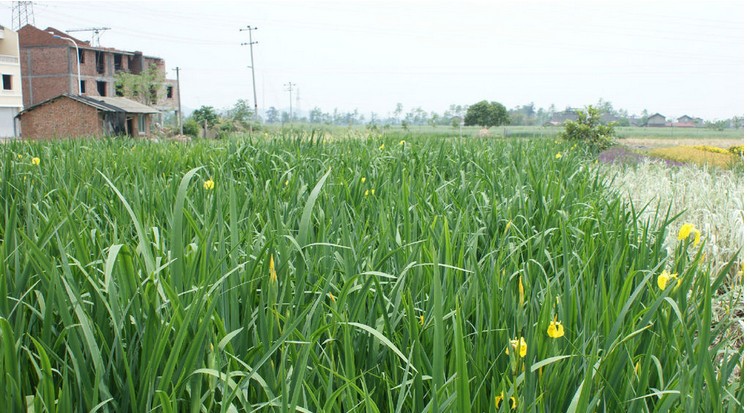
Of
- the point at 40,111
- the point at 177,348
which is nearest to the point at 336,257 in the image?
the point at 177,348

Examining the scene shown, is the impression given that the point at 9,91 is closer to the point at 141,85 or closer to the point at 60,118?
the point at 60,118

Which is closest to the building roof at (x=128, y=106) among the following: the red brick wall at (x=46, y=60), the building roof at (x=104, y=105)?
the building roof at (x=104, y=105)

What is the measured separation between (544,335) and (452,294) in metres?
0.24

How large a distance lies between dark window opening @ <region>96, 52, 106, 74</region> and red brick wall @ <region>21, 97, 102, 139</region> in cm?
1597

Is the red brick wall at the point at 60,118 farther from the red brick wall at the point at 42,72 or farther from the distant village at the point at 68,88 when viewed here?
the red brick wall at the point at 42,72

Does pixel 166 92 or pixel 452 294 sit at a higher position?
pixel 166 92

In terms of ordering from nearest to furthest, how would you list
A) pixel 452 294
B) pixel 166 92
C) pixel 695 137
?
1. pixel 452 294
2. pixel 695 137
3. pixel 166 92

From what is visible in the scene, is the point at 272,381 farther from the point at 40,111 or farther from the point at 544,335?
the point at 40,111

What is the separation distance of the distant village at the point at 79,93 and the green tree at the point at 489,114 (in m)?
3.73

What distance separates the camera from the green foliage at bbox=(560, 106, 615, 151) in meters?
15.9

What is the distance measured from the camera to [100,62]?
54219mm

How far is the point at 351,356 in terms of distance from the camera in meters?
1.11

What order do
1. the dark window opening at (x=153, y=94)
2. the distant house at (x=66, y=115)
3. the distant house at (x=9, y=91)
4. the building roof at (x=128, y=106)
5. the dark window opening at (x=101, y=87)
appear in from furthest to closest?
1. the dark window opening at (x=153, y=94)
2. the dark window opening at (x=101, y=87)
3. the building roof at (x=128, y=106)
4. the distant house at (x=9, y=91)
5. the distant house at (x=66, y=115)

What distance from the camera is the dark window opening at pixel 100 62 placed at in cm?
5380
